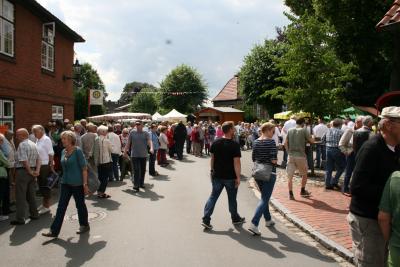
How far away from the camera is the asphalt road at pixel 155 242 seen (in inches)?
221

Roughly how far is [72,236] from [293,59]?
395 inches

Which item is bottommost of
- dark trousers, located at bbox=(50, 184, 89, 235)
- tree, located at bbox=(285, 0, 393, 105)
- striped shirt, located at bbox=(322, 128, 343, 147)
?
dark trousers, located at bbox=(50, 184, 89, 235)

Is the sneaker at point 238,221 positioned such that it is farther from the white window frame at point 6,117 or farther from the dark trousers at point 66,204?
the white window frame at point 6,117

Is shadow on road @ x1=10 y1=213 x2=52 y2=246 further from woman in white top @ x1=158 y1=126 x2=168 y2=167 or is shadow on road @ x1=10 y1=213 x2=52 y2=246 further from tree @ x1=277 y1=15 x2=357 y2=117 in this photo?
woman in white top @ x1=158 y1=126 x2=168 y2=167

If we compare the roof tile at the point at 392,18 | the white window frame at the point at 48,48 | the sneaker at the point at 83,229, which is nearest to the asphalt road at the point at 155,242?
the sneaker at the point at 83,229

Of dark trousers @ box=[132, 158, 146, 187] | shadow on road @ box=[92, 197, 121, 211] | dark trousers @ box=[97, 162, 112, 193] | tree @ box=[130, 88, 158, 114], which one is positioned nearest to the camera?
shadow on road @ box=[92, 197, 121, 211]

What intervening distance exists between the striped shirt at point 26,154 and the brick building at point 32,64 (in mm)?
5387

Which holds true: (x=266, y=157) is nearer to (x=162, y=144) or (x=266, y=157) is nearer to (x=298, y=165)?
(x=298, y=165)

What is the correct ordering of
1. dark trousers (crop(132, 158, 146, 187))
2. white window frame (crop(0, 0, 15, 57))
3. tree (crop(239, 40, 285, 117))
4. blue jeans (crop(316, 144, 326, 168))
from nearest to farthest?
dark trousers (crop(132, 158, 146, 187)) < white window frame (crop(0, 0, 15, 57)) < blue jeans (crop(316, 144, 326, 168)) < tree (crop(239, 40, 285, 117))

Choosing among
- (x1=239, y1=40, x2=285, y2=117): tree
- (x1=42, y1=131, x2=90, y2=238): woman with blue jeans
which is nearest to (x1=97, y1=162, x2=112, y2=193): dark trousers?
(x1=42, y1=131, x2=90, y2=238): woman with blue jeans

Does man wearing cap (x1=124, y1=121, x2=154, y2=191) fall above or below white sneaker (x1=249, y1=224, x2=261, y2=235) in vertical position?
above

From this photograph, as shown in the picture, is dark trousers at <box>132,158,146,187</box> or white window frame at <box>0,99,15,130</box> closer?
dark trousers at <box>132,158,146,187</box>

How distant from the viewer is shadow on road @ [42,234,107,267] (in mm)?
5648

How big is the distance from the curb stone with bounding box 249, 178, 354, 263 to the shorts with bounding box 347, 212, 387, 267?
85.5 inches
